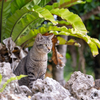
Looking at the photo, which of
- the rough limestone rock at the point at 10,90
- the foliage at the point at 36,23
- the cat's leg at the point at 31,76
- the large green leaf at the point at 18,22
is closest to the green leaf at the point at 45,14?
the foliage at the point at 36,23

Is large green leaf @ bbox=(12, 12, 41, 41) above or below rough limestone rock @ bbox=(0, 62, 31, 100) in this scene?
above

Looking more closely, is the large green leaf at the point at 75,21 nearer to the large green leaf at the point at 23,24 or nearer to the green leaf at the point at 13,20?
the large green leaf at the point at 23,24

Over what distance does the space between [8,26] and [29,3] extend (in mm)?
441

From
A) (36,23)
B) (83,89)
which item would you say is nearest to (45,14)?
(36,23)

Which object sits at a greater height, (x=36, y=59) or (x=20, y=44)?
(x=20, y=44)

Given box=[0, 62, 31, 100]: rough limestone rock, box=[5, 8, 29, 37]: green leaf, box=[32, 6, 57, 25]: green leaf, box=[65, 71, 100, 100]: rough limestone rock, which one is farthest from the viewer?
box=[5, 8, 29, 37]: green leaf

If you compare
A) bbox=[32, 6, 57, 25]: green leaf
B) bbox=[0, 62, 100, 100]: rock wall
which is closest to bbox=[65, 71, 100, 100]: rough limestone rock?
bbox=[0, 62, 100, 100]: rock wall

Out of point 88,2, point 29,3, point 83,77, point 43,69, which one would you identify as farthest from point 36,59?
point 88,2

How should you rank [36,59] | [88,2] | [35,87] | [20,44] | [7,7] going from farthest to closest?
[88,2] → [20,44] → [7,7] → [36,59] → [35,87]

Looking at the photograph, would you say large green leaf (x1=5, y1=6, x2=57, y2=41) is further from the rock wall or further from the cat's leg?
the rock wall

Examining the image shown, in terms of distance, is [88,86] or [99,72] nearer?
[88,86]

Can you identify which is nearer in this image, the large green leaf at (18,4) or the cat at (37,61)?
the cat at (37,61)

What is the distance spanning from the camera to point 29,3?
2.04 m

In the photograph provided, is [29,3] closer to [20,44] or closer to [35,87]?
[20,44]
